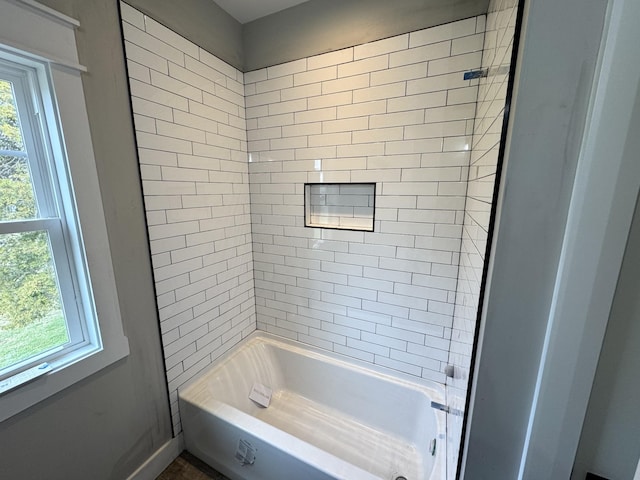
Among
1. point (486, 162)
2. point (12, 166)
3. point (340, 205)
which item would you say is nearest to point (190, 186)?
point (12, 166)

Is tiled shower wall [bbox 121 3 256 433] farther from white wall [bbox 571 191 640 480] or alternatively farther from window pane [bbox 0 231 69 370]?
white wall [bbox 571 191 640 480]

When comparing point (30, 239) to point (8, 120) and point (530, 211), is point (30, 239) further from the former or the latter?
point (530, 211)

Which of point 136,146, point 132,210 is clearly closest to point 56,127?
point 136,146

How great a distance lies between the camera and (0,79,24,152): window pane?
0.92 metres

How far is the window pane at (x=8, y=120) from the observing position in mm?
925

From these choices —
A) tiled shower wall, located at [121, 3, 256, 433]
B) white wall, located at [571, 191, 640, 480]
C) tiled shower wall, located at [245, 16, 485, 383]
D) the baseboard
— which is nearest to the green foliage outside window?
tiled shower wall, located at [121, 3, 256, 433]

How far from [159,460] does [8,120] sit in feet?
6.16

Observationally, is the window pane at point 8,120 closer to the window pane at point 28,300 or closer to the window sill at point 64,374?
the window pane at point 28,300

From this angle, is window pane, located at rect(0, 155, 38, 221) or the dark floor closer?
window pane, located at rect(0, 155, 38, 221)

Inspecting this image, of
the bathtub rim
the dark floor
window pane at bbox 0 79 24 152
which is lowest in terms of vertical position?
the dark floor

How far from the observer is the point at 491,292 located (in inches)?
20.1

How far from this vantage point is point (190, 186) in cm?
153

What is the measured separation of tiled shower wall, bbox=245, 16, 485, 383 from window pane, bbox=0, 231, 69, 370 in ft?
3.97

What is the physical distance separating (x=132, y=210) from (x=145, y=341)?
722 mm
